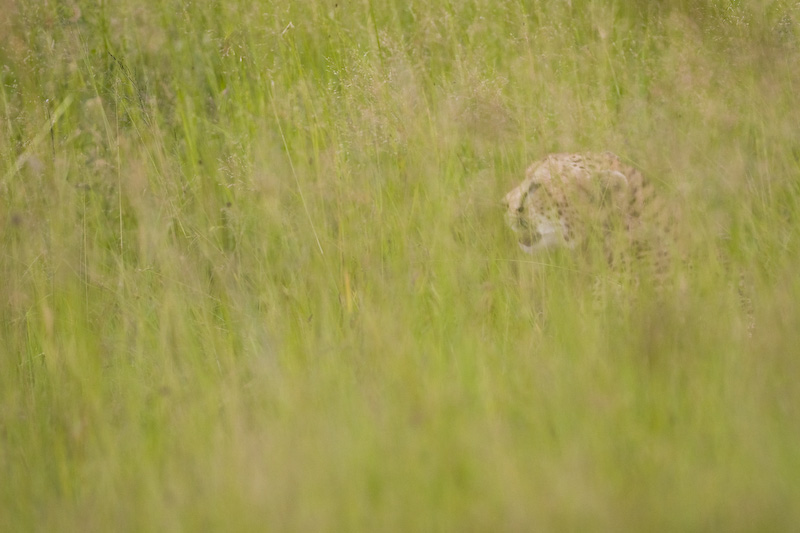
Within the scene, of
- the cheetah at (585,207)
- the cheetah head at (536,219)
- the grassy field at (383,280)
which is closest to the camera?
the grassy field at (383,280)

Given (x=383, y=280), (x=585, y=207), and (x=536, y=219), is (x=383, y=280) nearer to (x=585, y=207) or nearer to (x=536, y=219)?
(x=536, y=219)

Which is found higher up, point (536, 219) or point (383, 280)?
point (536, 219)

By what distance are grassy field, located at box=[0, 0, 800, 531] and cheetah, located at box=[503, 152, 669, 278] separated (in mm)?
78

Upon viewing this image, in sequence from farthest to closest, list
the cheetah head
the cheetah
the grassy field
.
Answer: the cheetah head, the cheetah, the grassy field

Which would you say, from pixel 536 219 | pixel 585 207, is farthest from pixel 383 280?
pixel 585 207

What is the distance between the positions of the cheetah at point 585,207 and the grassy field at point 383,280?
78 mm

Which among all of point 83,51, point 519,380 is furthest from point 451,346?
point 83,51

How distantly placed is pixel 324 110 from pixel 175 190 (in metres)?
0.70

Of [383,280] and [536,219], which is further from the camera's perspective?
[536,219]

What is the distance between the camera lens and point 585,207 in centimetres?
238

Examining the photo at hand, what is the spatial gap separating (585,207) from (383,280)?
68cm

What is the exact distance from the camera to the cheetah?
7.57 ft

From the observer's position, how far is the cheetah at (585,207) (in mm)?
2307

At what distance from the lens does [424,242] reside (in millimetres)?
2344
